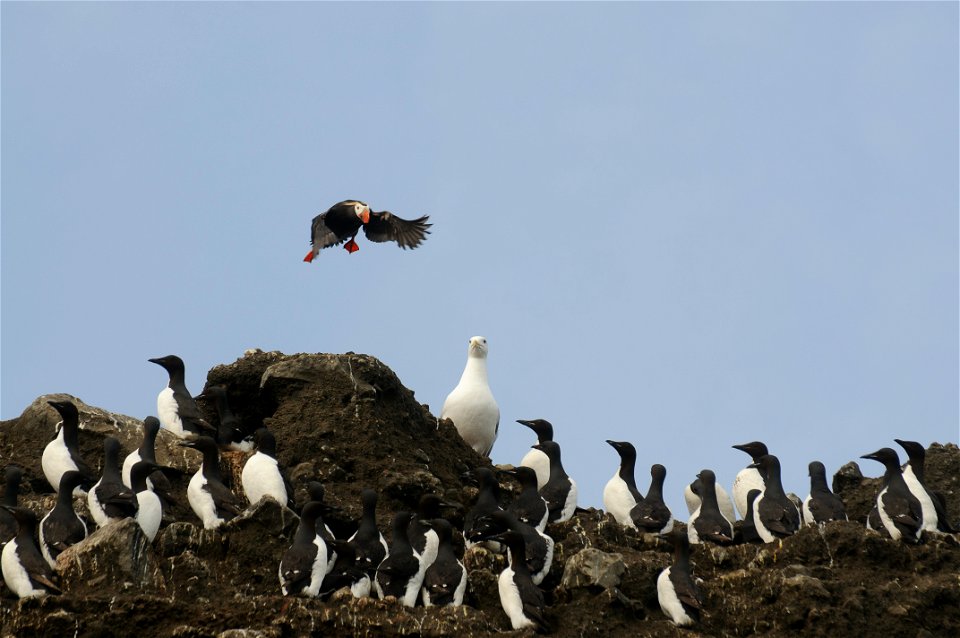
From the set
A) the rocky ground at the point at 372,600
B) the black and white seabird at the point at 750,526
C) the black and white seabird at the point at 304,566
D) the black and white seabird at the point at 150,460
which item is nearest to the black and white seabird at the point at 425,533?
the rocky ground at the point at 372,600

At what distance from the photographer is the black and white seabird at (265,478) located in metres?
15.9

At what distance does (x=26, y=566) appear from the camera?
1365cm

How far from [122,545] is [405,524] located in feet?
8.19

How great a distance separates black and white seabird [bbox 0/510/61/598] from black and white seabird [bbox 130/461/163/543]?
100cm

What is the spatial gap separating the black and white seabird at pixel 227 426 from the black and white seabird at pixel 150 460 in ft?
3.05

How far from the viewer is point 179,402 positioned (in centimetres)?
1827

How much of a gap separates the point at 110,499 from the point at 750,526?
6190 millimetres

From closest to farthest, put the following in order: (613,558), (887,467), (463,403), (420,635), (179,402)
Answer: (420,635) < (613,558) < (887,467) < (179,402) < (463,403)

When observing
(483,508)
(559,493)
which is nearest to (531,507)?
(483,508)

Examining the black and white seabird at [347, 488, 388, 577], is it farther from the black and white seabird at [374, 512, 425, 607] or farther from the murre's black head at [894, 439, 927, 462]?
the murre's black head at [894, 439, 927, 462]

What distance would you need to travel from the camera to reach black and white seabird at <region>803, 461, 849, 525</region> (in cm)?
1638

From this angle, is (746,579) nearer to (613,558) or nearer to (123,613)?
(613,558)

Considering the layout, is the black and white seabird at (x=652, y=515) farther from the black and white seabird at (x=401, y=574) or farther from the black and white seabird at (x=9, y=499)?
the black and white seabird at (x=9, y=499)

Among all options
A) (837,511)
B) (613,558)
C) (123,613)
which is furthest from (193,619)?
(837,511)
